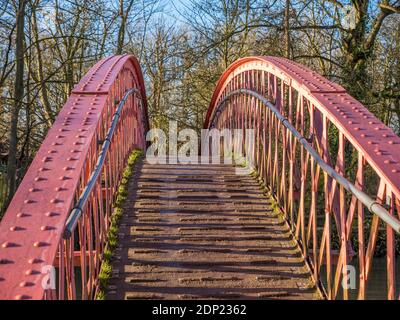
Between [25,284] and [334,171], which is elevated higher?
[334,171]

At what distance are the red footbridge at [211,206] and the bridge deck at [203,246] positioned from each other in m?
0.02

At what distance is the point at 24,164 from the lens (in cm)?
1427

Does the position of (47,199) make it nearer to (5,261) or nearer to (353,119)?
(5,261)

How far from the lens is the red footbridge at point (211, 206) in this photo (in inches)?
129

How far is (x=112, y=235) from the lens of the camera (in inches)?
231

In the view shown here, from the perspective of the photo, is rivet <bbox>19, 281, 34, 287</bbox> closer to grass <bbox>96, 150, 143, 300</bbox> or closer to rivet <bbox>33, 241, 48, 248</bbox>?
rivet <bbox>33, 241, 48, 248</bbox>

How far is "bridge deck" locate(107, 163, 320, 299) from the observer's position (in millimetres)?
4965

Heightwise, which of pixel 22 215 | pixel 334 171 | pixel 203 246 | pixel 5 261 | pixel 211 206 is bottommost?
pixel 203 246

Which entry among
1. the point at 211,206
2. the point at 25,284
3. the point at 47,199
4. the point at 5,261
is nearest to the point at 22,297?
the point at 25,284

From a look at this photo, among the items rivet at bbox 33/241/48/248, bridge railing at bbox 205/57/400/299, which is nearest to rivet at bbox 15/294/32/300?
rivet at bbox 33/241/48/248

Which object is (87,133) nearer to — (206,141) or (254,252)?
(254,252)

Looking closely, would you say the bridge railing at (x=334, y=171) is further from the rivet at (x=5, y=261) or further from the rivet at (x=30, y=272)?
the rivet at (x=5, y=261)

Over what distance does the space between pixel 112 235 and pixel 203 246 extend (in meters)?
0.88
